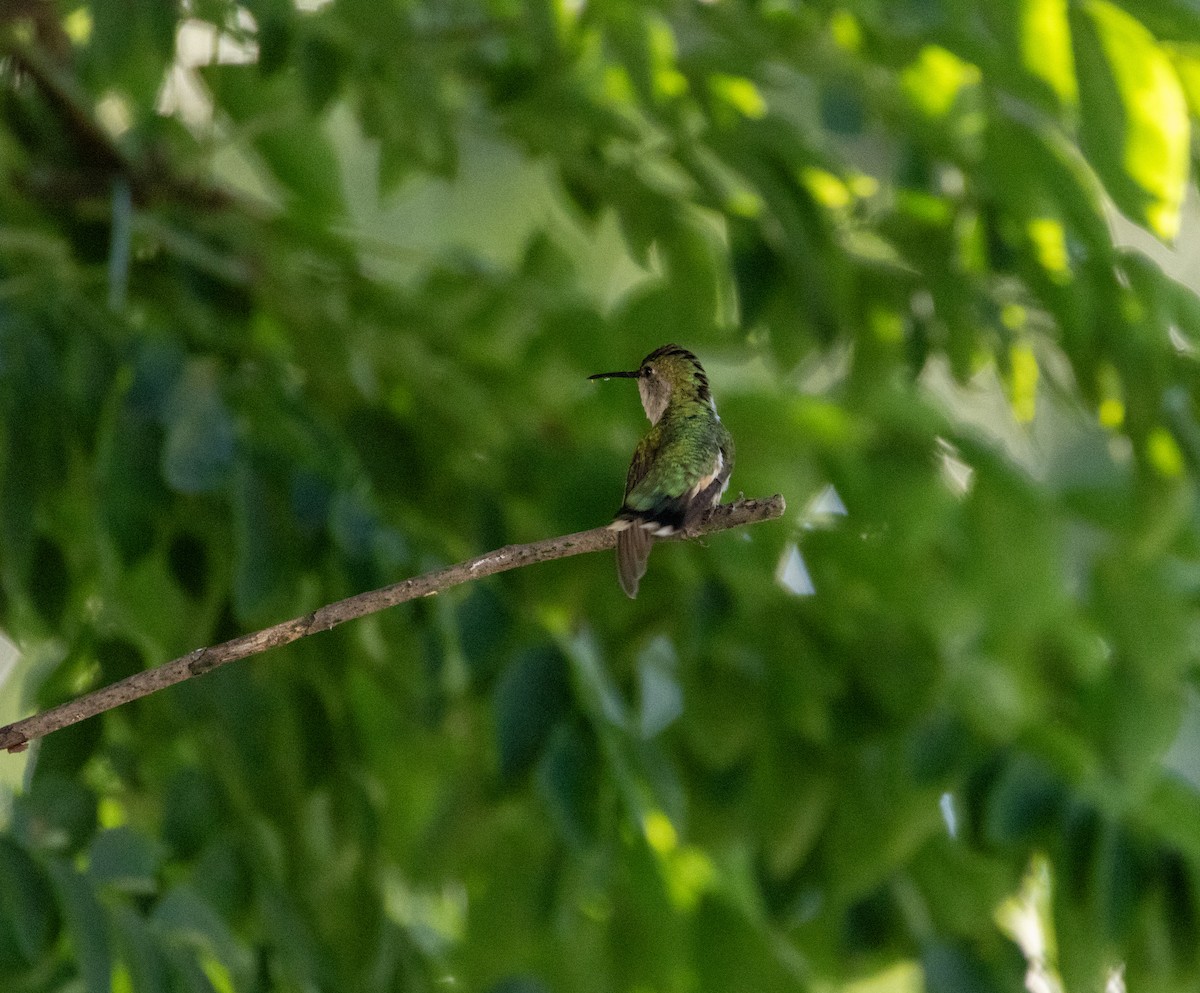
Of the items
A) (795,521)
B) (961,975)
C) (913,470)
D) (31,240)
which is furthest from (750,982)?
(31,240)

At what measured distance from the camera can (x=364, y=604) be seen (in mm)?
753

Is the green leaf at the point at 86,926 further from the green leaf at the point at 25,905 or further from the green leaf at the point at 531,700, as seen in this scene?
the green leaf at the point at 531,700

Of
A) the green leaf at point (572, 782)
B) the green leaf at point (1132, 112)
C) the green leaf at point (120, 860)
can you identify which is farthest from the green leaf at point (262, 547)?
the green leaf at point (1132, 112)

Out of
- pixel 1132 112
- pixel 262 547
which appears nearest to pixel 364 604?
pixel 262 547

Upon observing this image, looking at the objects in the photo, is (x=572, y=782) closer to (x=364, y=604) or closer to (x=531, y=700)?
(x=531, y=700)

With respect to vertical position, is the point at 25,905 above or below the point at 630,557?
below

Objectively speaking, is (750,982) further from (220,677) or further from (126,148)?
(126,148)

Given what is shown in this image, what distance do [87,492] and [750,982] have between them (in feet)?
4.49

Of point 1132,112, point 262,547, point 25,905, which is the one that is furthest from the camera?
point 1132,112

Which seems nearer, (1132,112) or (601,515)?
(1132,112)

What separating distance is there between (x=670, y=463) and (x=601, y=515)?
1554 mm

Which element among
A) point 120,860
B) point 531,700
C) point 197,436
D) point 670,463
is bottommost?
point 120,860

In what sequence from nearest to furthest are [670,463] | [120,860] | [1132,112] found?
[670,463] < [120,860] < [1132,112]

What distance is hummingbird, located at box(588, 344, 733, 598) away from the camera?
0.85m
